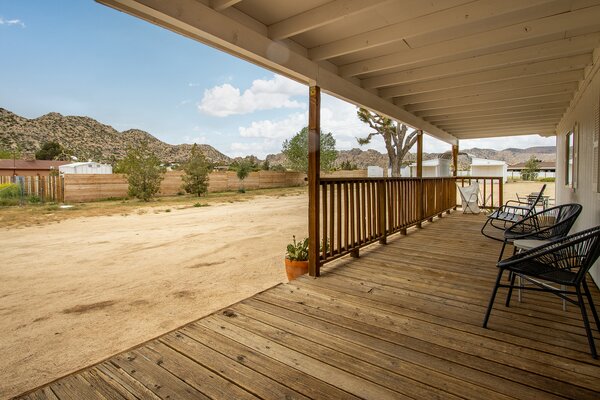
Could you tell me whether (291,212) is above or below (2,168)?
below

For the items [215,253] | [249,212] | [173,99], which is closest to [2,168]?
[173,99]

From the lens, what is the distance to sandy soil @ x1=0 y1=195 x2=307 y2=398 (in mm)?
2713

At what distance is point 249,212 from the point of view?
11.4 m

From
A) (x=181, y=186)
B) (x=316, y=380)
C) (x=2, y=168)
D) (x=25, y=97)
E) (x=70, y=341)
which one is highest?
(x=25, y=97)

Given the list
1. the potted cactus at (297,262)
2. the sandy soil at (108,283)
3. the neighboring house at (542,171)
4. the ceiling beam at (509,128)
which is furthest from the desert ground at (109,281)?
the neighboring house at (542,171)

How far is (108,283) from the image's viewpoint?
170 inches

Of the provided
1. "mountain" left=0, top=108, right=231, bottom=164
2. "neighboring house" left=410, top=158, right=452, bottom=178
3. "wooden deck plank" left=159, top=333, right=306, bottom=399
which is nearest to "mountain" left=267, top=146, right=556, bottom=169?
"mountain" left=0, top=108, right=231, bottom=164

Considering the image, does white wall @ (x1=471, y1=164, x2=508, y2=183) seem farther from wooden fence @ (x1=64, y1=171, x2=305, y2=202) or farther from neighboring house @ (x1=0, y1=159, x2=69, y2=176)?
neighboring house @ (x1=0, y1=159, x2=69, y2=176)

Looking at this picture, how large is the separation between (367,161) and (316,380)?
61.4 m

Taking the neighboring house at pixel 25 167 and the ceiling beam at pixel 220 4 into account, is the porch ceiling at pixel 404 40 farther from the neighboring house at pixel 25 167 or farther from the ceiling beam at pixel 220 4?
the neighboring house at pixel 25 167

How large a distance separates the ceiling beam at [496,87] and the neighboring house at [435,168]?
8.11 meters

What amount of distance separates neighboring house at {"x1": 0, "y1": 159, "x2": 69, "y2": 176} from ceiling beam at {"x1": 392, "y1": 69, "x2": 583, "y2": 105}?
36931 millimetres

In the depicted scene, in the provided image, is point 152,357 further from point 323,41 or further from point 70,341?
point 323,41

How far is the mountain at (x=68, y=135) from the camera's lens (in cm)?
3916
